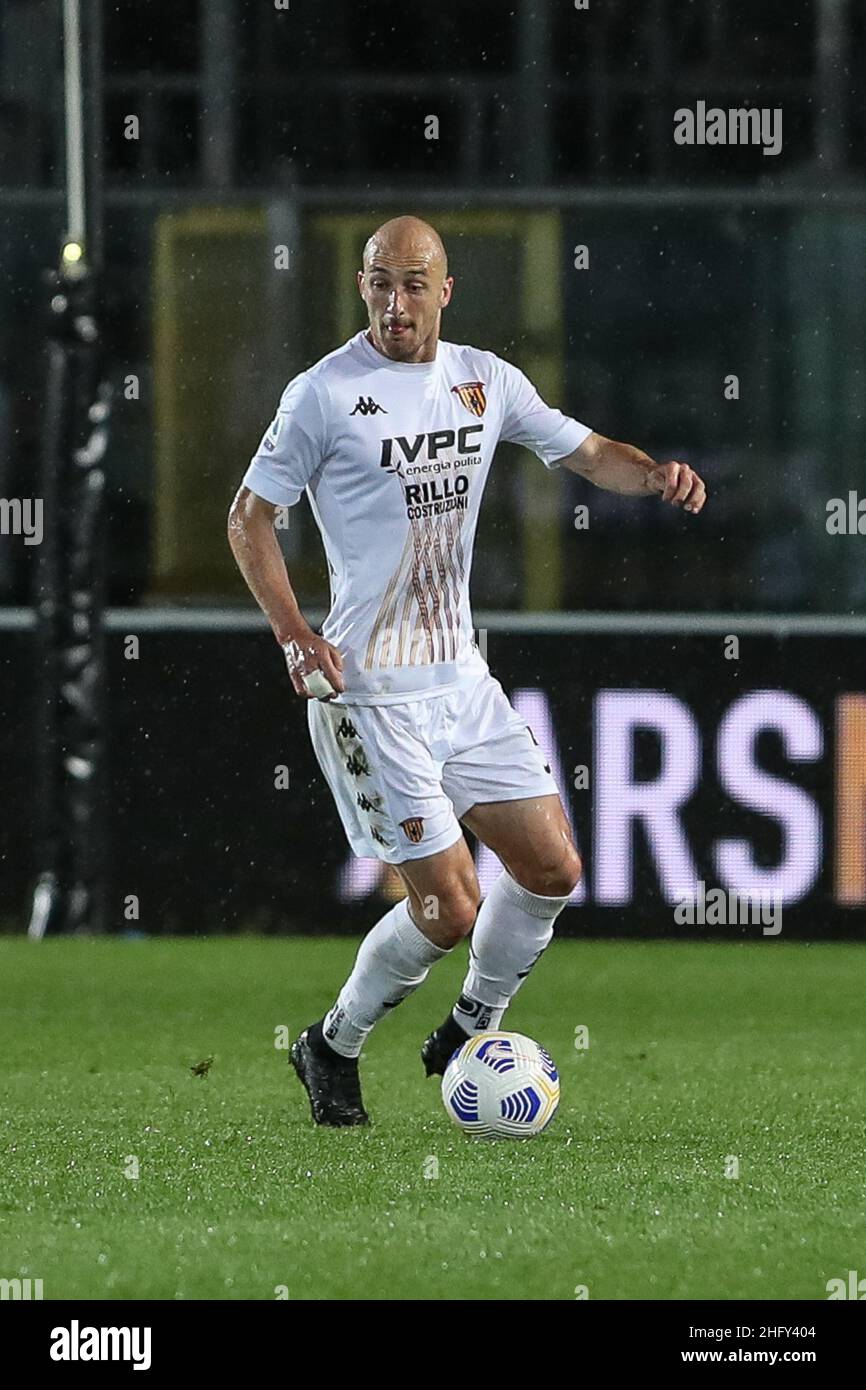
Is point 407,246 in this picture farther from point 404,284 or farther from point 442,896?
point 442,896

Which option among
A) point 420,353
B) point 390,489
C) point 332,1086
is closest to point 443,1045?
point 332,1086

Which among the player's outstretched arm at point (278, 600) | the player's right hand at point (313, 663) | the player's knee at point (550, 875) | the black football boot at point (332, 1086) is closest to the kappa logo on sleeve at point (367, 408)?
the player's outstretched arm at point (278, 600)

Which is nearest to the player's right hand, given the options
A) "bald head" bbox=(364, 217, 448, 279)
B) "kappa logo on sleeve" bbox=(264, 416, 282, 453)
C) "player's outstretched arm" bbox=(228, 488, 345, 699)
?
"player's outstretched arm" bbox=(228, 488, 345, 699)

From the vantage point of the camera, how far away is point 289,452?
619 centimetres

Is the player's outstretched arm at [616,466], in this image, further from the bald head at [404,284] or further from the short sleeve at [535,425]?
the bald head at [404,284]

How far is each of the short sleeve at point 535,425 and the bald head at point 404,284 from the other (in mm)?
376

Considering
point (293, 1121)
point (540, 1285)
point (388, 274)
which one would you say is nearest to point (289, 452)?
point (388, 274)

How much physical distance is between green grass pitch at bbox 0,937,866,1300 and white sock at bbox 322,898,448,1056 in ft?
0.76

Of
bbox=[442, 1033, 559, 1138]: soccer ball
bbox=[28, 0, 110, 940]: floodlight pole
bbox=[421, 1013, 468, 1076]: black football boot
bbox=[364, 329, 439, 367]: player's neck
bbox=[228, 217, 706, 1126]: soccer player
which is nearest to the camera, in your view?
bbox=[442, 1033, 559, 1138]: soccer ball

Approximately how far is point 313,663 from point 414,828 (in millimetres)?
539

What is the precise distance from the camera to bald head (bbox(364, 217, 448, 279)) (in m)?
6.11

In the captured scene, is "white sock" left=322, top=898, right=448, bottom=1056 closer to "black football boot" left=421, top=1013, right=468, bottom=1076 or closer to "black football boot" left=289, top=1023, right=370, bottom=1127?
"black football boot" left=289, top=1023, right=370, bottom=1127
